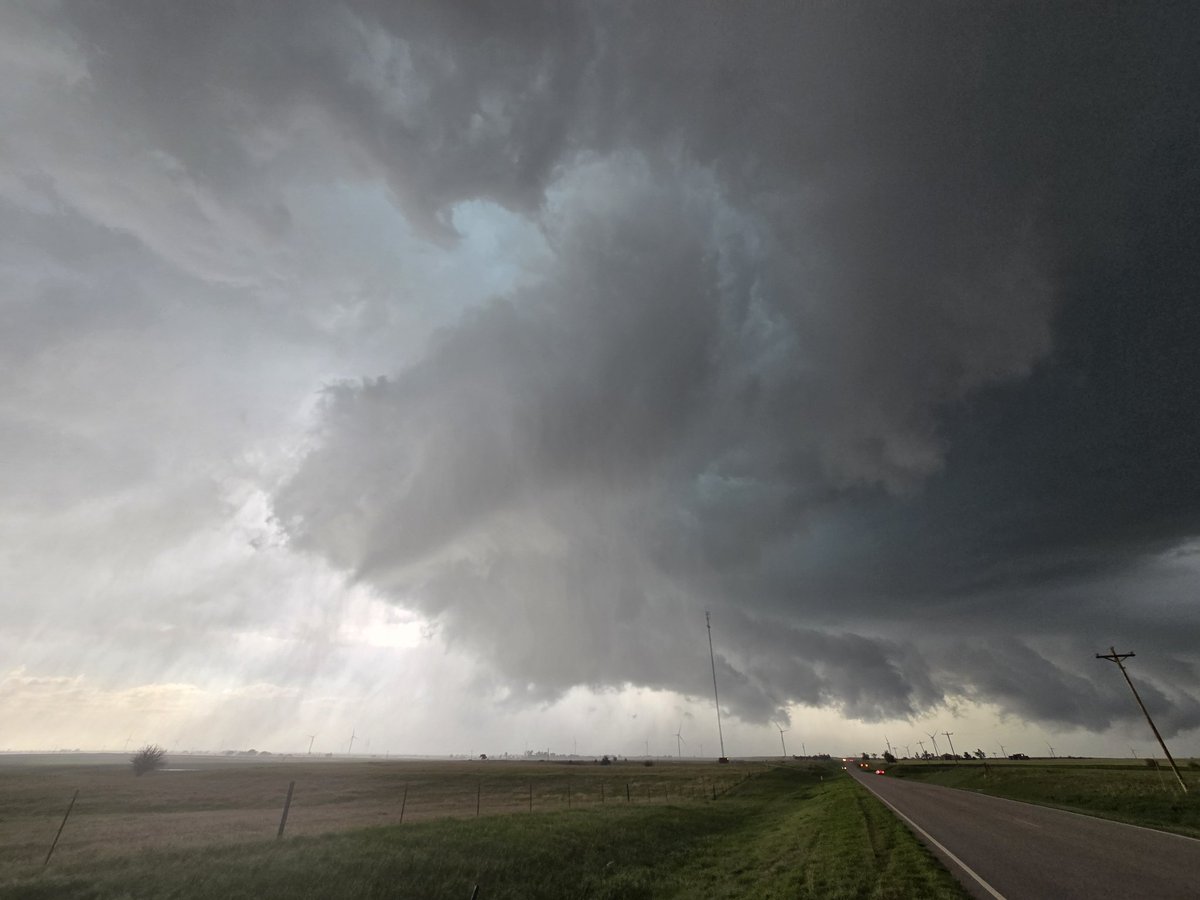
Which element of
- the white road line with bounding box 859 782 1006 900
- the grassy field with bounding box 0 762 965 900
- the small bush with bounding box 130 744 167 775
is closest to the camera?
the white road line with bounding box 859 782 1006 900

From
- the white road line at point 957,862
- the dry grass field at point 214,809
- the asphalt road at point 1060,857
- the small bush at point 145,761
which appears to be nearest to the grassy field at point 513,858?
the dry grass field at point 214,809

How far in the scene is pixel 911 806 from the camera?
1480 inches

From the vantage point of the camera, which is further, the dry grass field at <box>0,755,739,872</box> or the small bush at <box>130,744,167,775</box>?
the small bush at <box>130,744,167,775</box>

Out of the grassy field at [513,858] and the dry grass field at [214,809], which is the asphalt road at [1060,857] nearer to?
the grassy field at [513,858]

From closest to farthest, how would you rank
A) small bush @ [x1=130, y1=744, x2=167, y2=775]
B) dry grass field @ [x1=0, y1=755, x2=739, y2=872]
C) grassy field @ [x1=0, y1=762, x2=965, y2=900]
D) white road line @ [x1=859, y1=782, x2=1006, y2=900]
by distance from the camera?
white road line @ [x1=859, y1=782, x2=1006, y2=900] → grassy field @ [x1=0, y1=762, x2=965, y2=900] → dry grass field @ [x1=0, y1=755, x2=739, y2=872] → small bush @ [x1=130, y1=744, x2=167, y2=775]

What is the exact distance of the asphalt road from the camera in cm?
1402

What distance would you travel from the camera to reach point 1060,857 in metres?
18.1

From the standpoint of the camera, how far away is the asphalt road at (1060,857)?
1402cm

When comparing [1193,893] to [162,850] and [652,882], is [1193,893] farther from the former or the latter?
[162,850]

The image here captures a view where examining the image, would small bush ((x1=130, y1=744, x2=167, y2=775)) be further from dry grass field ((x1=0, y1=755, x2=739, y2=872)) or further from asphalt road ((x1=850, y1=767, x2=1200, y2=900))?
asphalt road ((x1=850, y1=767, x2=1200, y2=900))

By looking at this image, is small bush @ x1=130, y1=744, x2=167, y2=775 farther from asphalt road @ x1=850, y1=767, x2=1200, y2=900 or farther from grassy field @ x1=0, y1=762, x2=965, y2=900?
asphalt road @ x1=850, y1=767, x2=1200, y2=900

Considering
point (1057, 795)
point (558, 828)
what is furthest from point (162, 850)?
point (1057, 795)

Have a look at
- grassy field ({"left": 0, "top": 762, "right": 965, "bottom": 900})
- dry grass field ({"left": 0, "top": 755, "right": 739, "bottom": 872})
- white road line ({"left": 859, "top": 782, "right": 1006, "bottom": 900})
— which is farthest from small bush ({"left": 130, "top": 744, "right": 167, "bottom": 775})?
white road line ({"left": 859, "top": 782, "right": 1006, "bottom": 900})

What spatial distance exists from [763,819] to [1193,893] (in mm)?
32290
